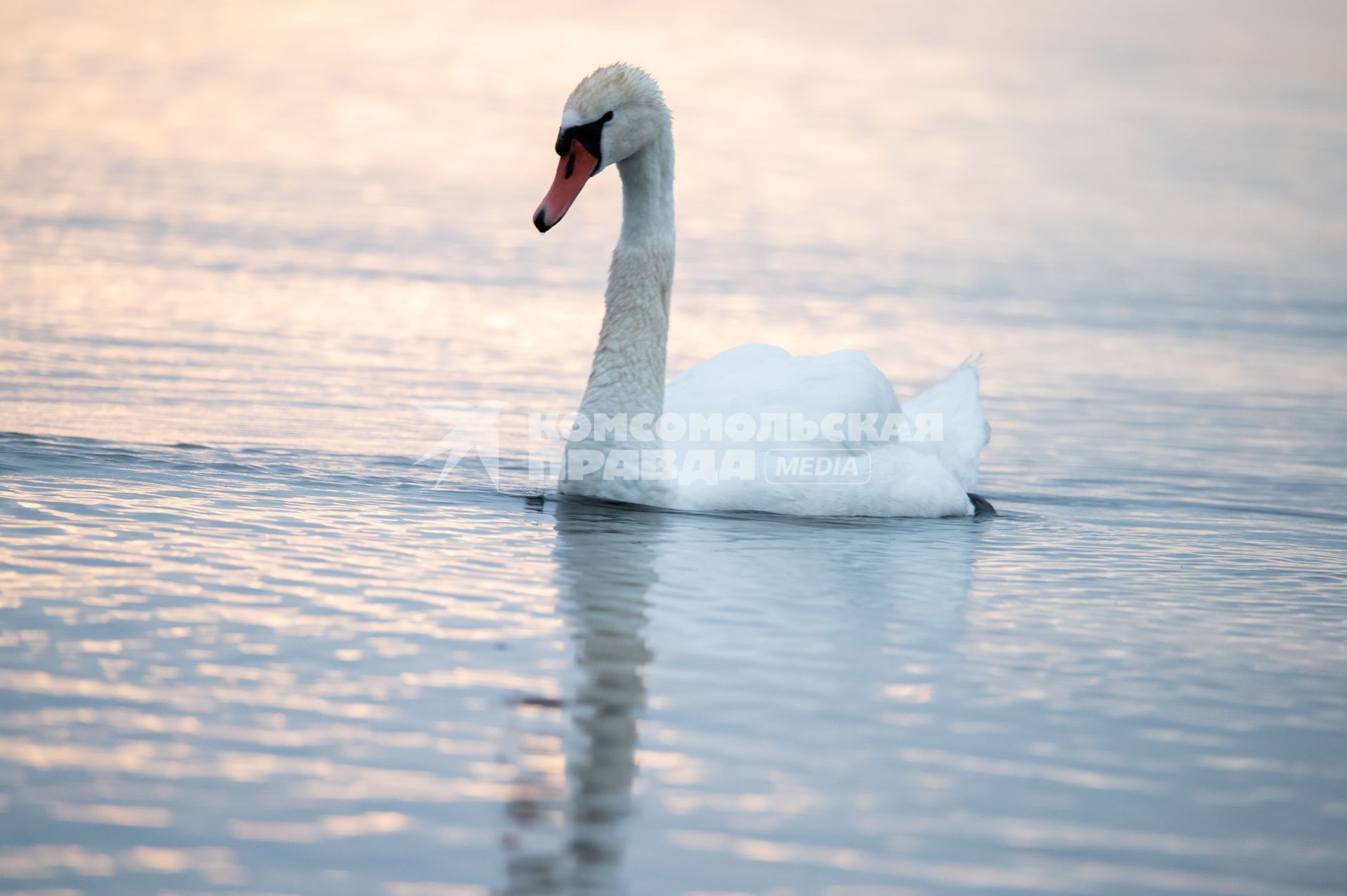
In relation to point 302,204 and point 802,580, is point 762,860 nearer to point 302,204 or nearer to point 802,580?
point 802,580

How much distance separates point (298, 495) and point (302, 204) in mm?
10039

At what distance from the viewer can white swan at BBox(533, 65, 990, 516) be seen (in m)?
7.77

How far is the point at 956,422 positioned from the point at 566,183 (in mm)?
2846

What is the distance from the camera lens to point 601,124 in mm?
7883

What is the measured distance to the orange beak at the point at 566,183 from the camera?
24.7 feet

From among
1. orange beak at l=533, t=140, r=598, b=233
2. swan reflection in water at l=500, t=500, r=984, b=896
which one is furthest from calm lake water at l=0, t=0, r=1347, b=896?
orange beak at l=533, t=140, r=598, b=233

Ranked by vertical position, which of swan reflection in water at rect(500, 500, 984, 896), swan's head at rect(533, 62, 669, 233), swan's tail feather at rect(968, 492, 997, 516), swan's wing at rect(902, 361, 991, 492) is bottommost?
swan reflection in water at rect(500, 500, 984, 896)

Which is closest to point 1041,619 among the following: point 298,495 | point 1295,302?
point 298,495

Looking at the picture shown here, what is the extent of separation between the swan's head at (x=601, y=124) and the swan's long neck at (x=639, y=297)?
0.51 ft
